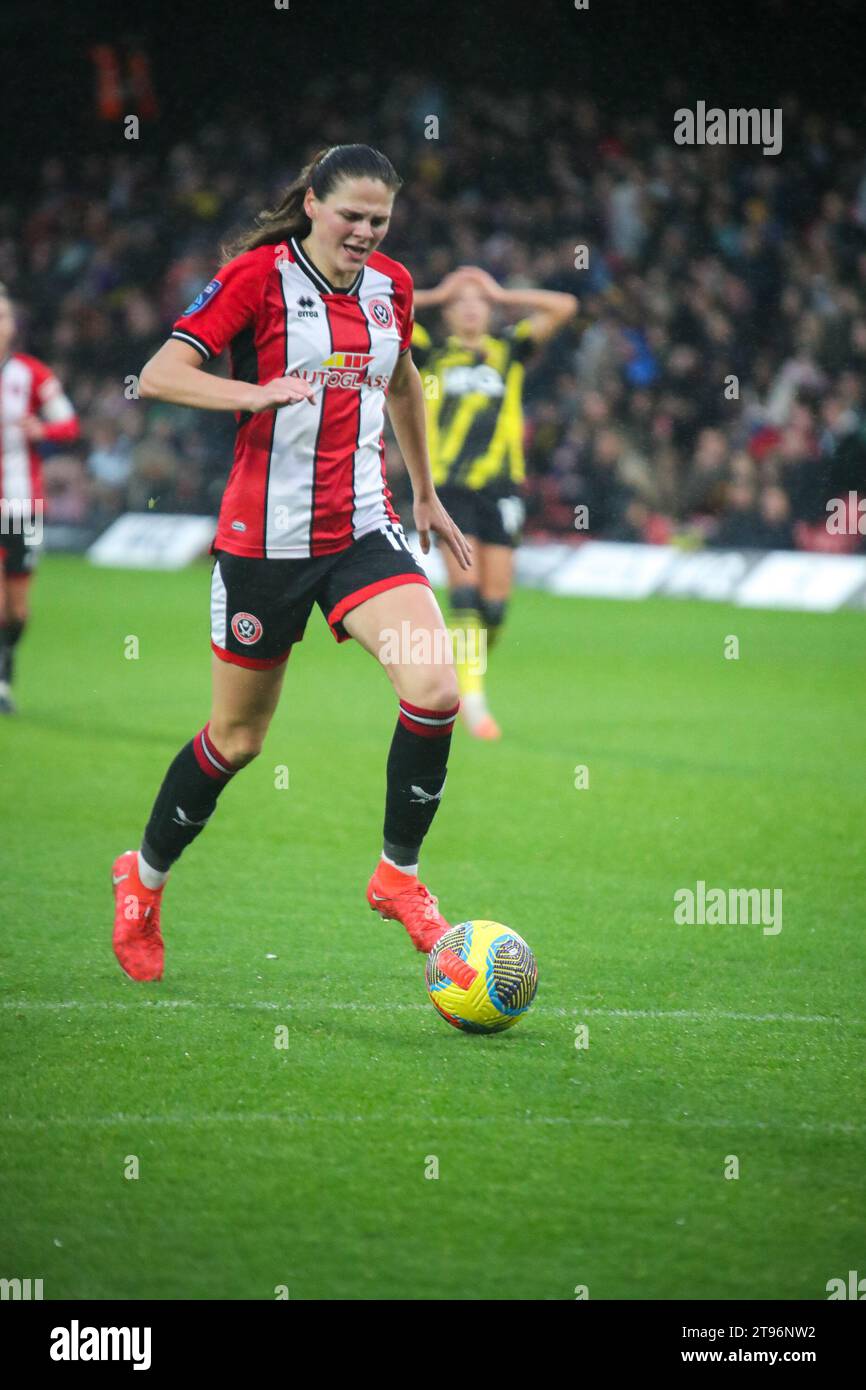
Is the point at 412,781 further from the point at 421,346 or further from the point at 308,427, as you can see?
the point at 421,346

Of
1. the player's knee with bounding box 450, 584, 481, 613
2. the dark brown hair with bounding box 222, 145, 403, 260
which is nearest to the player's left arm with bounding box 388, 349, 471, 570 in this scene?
the dark brown hair with bounding box 222, 145, 403, 260

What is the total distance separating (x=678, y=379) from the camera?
2019 cm

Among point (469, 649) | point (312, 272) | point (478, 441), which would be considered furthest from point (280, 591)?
point (478, 441)

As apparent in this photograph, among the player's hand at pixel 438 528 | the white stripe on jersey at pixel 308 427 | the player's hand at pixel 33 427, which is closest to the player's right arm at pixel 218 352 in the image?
the white stripe on jersey at pixel 308 427

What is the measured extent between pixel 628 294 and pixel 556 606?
5461 mm

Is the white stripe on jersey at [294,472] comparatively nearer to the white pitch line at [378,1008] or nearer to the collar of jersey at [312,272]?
the collar of jersey at [312,272]

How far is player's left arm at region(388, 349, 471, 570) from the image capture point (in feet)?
16.9

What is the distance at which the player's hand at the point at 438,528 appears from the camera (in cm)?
520

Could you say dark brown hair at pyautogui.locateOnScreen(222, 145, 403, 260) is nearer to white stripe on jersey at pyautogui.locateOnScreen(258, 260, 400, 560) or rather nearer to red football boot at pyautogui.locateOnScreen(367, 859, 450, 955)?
white stripe on jersey at pyautogui.locateOnScreen(258, 260, 400, 560)

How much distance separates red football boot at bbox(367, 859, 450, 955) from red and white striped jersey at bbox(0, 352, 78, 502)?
622 cm

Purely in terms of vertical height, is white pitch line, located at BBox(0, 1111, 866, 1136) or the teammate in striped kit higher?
the teammate in striped kit

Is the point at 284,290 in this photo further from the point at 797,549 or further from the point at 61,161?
the point at 61,161

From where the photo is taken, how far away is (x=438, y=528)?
205 inches
